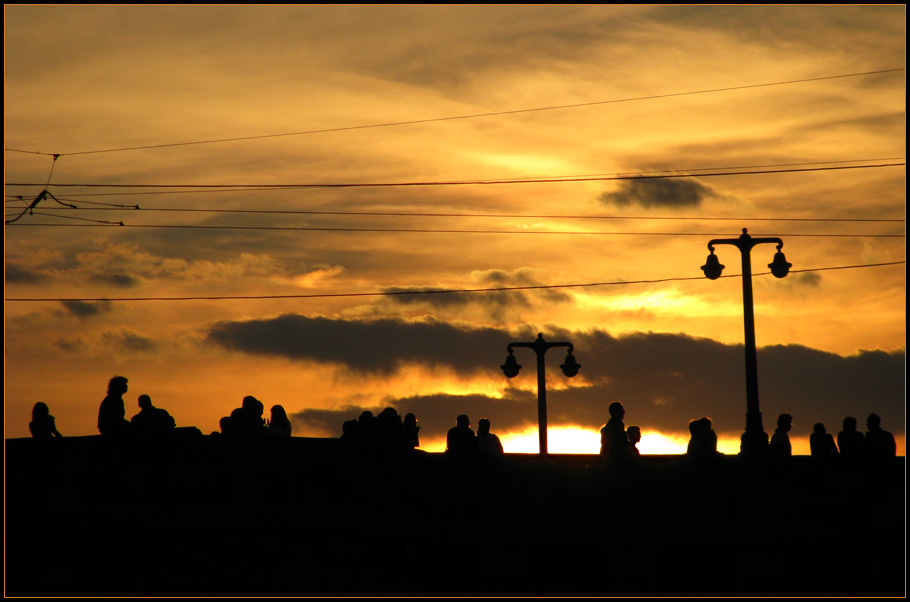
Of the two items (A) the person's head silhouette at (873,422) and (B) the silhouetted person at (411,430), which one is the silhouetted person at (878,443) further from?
(B) the silhouetted person at (411,430)

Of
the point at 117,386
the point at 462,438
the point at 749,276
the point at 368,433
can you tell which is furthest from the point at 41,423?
the point at 749,276

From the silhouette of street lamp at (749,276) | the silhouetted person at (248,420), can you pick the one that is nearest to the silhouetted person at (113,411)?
the silhouetted person at (248,420)

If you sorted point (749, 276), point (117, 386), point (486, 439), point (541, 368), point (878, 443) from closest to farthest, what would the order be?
point (117, 386)
point (878, 443)
point (486, 439)
point (749, 276)
point (541, 368)

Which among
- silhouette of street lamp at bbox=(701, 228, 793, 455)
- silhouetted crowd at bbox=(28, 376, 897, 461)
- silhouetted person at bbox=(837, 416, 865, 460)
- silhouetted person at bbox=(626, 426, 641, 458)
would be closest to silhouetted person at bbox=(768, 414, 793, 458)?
silhouetted crowd at bbox=(28, 376, 897, 461)

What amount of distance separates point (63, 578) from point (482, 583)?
5.88m

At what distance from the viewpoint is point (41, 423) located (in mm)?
16734

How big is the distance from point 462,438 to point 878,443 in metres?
5.58

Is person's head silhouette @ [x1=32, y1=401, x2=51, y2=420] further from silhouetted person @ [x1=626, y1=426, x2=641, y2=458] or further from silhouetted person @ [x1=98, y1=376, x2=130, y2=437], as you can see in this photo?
silhouetted person @ [x1=626, y1=426, x2=641, y2=458]

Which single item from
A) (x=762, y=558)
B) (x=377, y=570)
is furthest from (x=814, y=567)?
(x=377, y=570)

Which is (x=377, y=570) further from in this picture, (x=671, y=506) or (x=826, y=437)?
(x=826, y=437)

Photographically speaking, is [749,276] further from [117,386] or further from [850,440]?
[117,386]

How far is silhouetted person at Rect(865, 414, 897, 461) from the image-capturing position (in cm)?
1623

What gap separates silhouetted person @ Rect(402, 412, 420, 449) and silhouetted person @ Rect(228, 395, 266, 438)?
220 centimetres

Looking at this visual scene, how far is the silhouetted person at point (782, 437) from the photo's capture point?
1652 cm
